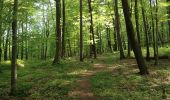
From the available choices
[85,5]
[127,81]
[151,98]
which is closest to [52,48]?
[85,5]

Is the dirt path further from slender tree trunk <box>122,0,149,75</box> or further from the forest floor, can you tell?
slender tree trunk <box>122,0,149,75</box>

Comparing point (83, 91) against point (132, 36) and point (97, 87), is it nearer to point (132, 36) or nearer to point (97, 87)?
point (97, 87)

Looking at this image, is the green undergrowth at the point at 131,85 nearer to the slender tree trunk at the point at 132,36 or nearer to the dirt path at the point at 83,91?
the dirt path at the point at 83,91

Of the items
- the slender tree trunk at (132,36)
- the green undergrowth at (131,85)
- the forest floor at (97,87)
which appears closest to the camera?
the green undergrowth at (131,85)

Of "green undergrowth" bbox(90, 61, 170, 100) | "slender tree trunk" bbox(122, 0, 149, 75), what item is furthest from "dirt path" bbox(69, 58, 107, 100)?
"slender tree trunk" bbox(122, 0, 149, 75)

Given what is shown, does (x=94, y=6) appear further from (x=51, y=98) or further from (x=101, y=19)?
(x=51, y=98)

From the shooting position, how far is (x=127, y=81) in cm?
1822

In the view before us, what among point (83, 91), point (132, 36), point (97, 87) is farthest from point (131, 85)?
point (132, 36)

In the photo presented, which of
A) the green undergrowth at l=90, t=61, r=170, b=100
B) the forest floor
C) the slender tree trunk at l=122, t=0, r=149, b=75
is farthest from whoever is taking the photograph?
the slender tree trunk at l=122, t=0, r=149, b=75

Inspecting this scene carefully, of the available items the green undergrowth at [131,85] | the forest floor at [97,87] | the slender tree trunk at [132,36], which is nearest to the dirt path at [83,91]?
the forest floor at [97,87]

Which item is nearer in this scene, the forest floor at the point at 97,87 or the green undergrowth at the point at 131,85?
the green undergrowth at the point at 131,85

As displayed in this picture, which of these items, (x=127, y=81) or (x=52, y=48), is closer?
(x=127, y=81)

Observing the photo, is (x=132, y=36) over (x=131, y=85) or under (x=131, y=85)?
over

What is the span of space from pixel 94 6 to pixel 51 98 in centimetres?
2558
